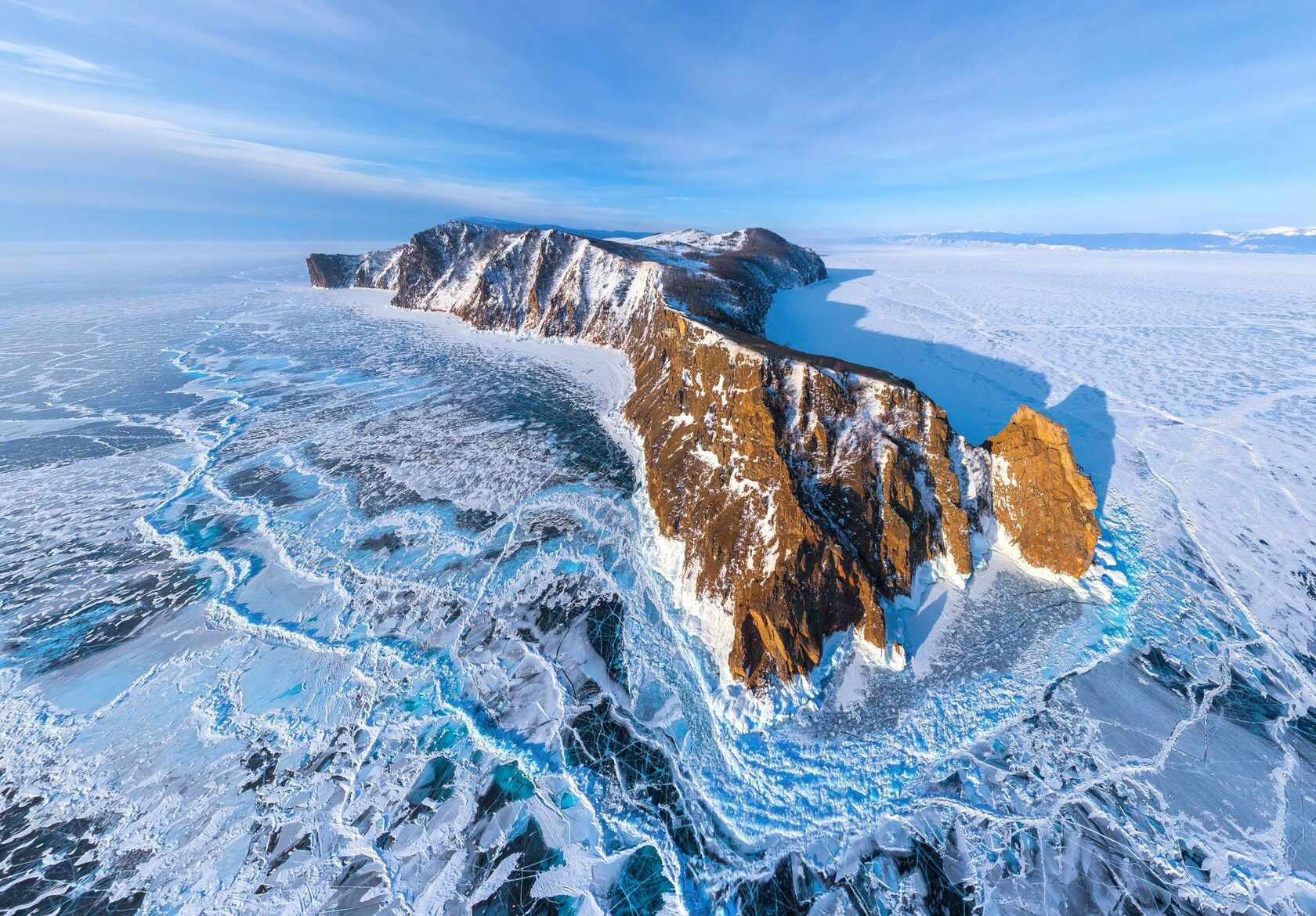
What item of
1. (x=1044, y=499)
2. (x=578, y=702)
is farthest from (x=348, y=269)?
(x=1044, y=499)

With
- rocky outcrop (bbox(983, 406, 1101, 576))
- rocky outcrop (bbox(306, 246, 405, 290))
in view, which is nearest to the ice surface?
rocky outcrop (bbox(983, 406, 1101, 576))

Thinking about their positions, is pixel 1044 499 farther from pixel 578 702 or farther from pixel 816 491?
pixel 578 702

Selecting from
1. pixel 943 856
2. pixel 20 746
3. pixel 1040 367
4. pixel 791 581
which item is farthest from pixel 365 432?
pixel 1040 367

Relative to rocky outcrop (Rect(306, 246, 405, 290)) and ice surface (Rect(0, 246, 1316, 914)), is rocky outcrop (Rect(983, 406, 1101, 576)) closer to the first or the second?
ice surface (Rect(0, 246, 1316, 914))

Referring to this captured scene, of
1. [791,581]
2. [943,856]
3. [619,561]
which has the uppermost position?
[791,581]

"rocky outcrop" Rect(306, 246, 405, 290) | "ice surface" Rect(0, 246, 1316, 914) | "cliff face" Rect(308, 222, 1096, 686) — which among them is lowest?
"ice surface" Rect(0, 246, 1316, 914)

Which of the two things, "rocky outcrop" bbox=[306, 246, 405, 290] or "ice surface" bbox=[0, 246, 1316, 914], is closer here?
"ice surface" bbox=[0, 246, 1316, 914]

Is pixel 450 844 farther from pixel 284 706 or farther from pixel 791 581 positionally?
pixel 791 581
